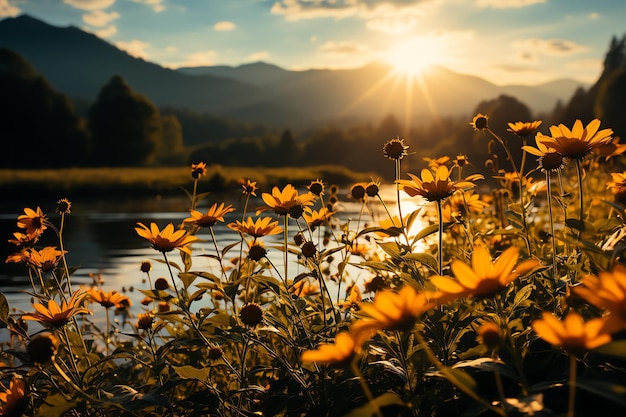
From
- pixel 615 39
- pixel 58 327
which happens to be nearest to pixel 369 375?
pixel 58 327

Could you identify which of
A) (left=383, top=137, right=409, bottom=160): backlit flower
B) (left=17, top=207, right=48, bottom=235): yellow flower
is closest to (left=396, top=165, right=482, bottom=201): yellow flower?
(left=383, top=137, right=409, bottom=160): backlit flower

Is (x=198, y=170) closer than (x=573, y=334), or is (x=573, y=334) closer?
(x=573, y=334)

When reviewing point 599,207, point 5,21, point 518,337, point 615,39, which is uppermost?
point 5,21

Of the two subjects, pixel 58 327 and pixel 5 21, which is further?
pixel 5 21

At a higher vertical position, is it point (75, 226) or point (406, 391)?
point (406, 391)

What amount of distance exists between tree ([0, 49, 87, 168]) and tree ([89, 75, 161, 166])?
1.38 meters

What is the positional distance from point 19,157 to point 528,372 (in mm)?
35002

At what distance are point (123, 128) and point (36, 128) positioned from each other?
4.80 meters

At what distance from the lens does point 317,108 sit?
187000mm

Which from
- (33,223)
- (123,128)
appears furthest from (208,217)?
(123,128)

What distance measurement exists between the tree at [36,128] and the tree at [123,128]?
1.38 meters

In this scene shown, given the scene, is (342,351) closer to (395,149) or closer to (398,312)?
(398,312)

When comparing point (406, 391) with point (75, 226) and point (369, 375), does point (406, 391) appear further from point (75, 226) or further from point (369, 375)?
point (75, 226)

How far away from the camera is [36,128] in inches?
1308
